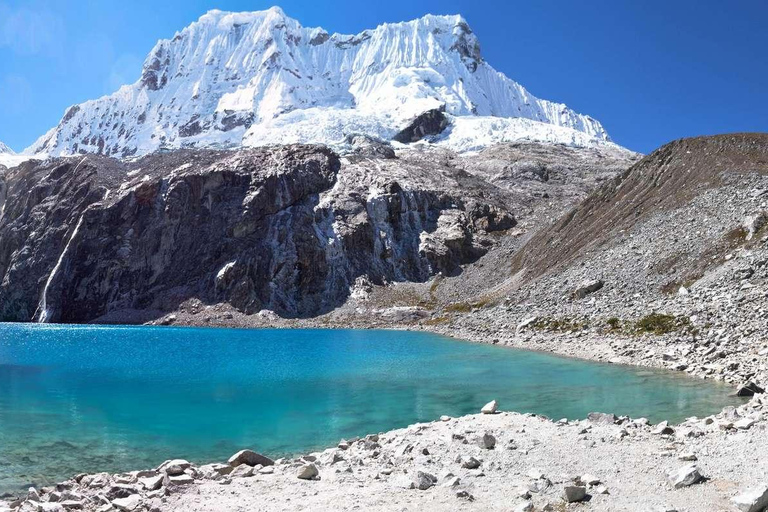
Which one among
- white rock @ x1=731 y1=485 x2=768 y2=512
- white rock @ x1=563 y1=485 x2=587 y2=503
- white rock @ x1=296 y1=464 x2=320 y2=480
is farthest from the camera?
white rock @ x1=296 y1=464 x2=320 y2=480

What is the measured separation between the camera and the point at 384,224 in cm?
13262

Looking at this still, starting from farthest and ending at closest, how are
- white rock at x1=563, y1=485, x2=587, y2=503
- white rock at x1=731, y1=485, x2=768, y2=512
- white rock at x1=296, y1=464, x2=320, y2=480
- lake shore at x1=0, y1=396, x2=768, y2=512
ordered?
white rock at x1=296, y1=464, x2=320, y2=480
lake shore at x1=0, y1=396, x2=768, y2=512
white rock at x1=563, y1=485, x2=587, y2=503
white rock at x1=731, y1=485, x2=768, y2=512

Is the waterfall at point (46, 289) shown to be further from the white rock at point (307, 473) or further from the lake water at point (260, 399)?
the white rock at point (307, 473)

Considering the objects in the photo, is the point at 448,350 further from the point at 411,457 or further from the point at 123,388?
the point at 411,457

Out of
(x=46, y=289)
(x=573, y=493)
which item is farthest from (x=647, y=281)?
(x=46, y=289)

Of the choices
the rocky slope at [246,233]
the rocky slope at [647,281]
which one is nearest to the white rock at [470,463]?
the rocky slope at [647,281]

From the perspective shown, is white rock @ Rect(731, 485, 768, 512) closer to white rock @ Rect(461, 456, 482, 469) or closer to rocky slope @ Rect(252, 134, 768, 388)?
white rock @ Rect(461, 456, 482, 469)

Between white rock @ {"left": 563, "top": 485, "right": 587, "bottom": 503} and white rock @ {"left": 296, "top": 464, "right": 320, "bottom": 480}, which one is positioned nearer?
white rock @ {"left": 563, "top": 485, "right": 587, "bottom": 503}

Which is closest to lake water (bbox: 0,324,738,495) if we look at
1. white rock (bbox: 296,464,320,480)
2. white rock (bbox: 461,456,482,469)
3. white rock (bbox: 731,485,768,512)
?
white rock (bbox: 296,464,320,480)

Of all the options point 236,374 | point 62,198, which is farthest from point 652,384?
point 62,198

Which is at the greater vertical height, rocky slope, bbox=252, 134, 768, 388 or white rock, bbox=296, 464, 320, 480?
rocky slope, bbox=252, 134, 768, 388

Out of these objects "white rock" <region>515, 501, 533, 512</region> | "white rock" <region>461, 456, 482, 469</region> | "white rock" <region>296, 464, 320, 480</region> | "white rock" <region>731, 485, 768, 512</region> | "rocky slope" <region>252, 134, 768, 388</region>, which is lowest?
"white rock" <region>296, 464, 320, 480</region>

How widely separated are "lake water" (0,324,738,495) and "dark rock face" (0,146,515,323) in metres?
71.1

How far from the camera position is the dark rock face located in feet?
407
